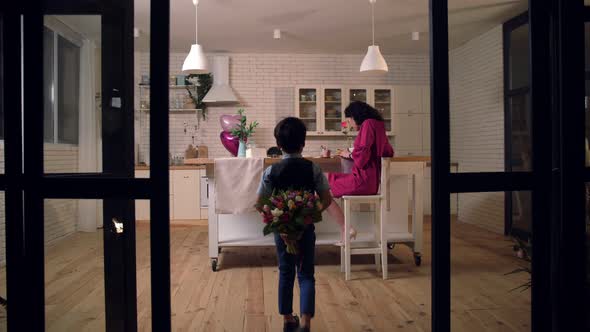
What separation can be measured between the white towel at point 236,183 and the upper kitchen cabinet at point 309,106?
3.66 meters

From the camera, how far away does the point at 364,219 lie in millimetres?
3879

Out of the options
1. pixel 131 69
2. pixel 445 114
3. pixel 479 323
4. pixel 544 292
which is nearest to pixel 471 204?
pixel 544 292

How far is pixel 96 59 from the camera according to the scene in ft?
4.55

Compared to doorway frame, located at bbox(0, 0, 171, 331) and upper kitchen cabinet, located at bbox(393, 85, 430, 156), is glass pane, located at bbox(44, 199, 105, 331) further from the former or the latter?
upper kitchen cabinet, located at bbox(393, 85, 430, 156)

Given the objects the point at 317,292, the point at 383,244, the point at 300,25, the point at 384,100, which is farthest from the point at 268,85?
the point at 317,292

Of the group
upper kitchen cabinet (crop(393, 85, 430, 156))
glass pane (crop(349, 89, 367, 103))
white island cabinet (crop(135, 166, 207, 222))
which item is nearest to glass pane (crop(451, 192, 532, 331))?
upper kitchen cabinet (crop(393, 85, 430, 156))

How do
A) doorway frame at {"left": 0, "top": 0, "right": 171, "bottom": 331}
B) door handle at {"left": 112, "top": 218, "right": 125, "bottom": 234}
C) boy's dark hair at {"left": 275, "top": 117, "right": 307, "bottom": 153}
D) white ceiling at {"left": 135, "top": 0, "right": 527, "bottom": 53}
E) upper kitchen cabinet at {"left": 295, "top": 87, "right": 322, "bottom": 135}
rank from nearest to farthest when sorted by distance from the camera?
doorway frame at {"left": 0, "top": 0, "right": 171, "bottom": 331}
door handle at {"left": 112, "top": 218, "right": 125, "bottom": 234}
boy's dark hair at {"left": 275, "top": 117, "right": 307, "bottom": 153}
white ceiling at {"left": 135, "top": 0, "right": 527, "bottom": 53}
upper kitchen cabinet at {"left": 295, "top": 87, "right": 322, "bottom": 135}

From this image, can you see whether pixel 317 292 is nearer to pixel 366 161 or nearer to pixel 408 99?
pixel 366 161

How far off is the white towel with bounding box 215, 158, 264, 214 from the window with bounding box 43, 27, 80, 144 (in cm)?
222

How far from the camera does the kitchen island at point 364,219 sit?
3748 mm

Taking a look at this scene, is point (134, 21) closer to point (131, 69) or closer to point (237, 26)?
point (131, 69)

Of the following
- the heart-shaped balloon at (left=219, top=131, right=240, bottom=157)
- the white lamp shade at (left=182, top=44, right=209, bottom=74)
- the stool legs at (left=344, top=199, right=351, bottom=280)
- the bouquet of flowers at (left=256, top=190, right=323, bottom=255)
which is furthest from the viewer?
the white lamp shade at (left=182, top=44, right=209, bottom=74)

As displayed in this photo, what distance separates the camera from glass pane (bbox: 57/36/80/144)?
4.13ft

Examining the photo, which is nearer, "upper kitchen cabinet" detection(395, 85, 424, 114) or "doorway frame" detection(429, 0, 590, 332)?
"doorway frame" detection(429, 0, 590, 332)
